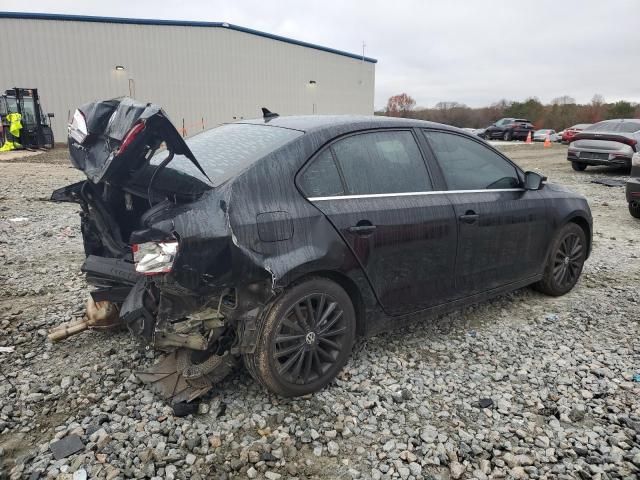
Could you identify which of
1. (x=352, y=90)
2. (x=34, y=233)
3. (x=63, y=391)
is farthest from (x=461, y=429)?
(x=352, y=90)

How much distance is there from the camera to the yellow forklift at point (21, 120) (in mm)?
18625

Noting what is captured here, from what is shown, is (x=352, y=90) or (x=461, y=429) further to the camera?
(x=352, y=90)

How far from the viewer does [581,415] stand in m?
2.80

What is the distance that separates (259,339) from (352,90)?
36.9 meters

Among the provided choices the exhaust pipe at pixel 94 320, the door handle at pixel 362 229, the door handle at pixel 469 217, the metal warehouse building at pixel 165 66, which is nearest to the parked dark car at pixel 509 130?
the metal warehouse building at pixel 165 66

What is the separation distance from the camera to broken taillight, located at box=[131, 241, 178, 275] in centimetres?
236

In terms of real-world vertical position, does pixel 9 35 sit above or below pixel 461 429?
above

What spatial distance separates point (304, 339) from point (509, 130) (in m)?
34.2

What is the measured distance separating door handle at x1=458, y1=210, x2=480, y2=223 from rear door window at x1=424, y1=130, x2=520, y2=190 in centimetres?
20

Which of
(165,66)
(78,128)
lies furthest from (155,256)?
(165,66)

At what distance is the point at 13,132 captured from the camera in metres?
18.7

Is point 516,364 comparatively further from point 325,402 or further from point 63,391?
point 63,391

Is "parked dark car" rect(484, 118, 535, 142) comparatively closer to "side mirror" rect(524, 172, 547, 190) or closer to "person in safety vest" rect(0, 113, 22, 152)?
"person in safety vest" rect(0, 113, 22, 152)

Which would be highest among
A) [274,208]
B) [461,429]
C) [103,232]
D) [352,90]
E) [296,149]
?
[352,90]
